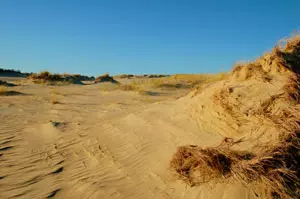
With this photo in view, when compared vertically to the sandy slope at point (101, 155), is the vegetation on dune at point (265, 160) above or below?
above

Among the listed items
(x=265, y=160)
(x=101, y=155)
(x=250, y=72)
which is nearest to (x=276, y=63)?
(x=250, y=72)

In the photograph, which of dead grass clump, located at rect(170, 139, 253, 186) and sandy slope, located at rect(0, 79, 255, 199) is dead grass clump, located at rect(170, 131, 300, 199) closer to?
dead grass clump, located at rect(170, 139, 253, 186)

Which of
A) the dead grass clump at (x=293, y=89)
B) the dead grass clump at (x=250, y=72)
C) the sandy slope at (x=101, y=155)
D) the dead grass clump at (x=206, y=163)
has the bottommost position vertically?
the sandy slope at (x=101, y=155)

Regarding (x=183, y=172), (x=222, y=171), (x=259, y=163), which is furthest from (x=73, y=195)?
(x=259, y=163)

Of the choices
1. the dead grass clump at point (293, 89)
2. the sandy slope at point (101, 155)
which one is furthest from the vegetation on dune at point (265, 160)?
the sandy slope at point (101, 155)

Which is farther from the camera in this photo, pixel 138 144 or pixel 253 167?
pixel 138 144

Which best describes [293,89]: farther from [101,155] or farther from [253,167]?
[101,155]

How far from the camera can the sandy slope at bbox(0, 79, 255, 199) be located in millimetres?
3734

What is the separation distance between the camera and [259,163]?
3244 millimetres

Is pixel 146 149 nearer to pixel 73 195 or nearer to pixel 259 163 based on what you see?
pixel 73 195

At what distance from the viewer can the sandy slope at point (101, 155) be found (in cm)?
373

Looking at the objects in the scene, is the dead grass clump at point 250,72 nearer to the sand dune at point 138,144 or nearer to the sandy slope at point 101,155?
the sand dune at point 138,144

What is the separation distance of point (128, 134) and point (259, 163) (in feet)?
9.76

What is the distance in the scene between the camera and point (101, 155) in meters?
4.98
